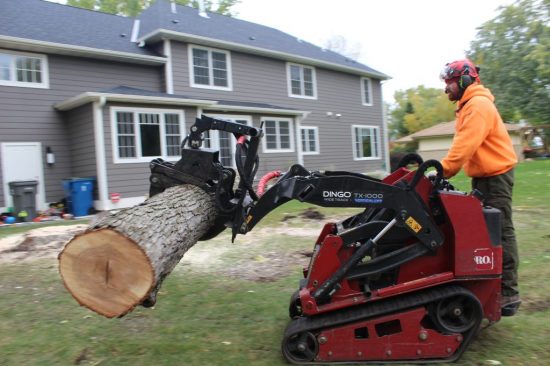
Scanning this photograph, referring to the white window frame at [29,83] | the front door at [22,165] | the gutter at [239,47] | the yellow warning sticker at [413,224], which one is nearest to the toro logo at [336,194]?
the yellow warning sticker at [413,224]

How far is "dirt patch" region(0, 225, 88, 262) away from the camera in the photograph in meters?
7.22

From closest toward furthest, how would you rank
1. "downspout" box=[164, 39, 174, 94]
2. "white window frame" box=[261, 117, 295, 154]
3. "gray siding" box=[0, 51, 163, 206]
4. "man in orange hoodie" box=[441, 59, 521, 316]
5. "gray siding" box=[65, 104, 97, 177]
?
"man in orange hoodie" box=[441, 59, 521, 316] < "gray siding" box=[0, 51, 163, 206] < "gray siding" box=[65, 104, 97, 177] < "downspout" box=[164, 39, 174, 94] < "white window frame" box=[261, 117, 295, 154]

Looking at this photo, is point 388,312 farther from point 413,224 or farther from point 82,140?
point 82,140

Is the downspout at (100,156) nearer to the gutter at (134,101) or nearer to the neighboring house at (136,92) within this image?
the neighboring house at (136,92)

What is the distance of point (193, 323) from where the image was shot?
14.2ft

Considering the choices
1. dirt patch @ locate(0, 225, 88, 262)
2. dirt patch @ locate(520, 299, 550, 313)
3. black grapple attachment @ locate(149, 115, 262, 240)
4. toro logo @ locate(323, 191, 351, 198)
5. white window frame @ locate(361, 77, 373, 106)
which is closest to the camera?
toro logo @ locate(323, 191, 351, 198)

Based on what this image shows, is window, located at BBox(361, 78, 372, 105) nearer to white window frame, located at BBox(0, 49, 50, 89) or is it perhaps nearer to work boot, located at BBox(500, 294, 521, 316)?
white window frame, located at BBox(0, 49, 50, 89)

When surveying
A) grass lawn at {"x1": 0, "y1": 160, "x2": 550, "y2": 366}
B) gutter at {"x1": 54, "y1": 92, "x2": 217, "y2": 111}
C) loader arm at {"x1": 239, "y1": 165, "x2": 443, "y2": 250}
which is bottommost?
grass lawn at {"x1": 0, "y1": 160, "x2": 550, "y2": 366}

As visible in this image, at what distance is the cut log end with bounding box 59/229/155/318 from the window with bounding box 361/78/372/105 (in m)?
23.7

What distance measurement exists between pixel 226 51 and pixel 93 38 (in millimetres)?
5011

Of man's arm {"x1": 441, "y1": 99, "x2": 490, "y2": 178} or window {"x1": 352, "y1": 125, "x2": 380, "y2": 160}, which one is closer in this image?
man's arm {"x1": 441, "y1": 99, "x2": 490, "y2": 178}

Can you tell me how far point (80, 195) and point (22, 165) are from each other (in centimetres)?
194

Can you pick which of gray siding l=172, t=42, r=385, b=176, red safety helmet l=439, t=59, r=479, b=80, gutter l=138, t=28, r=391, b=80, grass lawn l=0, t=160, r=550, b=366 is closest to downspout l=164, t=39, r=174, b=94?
gray siding l=172, t=42, r=385, b=176

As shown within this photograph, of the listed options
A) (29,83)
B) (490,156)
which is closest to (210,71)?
(29,83)
